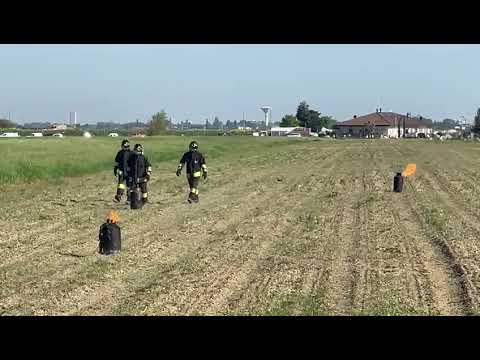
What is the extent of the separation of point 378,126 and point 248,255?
160 metres

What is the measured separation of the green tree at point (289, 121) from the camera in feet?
598

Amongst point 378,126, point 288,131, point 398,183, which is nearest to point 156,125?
point 288,131

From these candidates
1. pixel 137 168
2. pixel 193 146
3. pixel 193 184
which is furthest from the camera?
pixel 193 184

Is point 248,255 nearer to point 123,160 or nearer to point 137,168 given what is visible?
point 137,168

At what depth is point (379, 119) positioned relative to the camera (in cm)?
17250

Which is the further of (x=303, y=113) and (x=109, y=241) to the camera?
(x=303, y=113)

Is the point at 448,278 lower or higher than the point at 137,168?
lower

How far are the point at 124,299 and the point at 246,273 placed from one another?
2.30 m

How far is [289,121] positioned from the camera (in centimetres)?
18325

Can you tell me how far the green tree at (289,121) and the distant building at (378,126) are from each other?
12.4 meters

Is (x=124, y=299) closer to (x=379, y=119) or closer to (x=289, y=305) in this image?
(x=289, y=305)

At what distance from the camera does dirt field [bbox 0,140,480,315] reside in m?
8.04

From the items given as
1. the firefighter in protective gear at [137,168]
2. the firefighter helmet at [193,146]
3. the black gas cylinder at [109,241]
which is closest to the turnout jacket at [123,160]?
the firefighter in protective gear at [137,168]

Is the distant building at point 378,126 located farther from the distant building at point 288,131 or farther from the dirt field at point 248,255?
the dirt field at point 248,255
